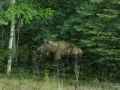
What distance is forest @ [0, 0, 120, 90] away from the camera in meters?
16.4

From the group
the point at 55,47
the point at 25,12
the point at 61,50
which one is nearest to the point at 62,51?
the point at 61,50

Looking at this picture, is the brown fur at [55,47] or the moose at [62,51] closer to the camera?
the moose at [62,51]

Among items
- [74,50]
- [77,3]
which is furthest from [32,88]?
[77,3]

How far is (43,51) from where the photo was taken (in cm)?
1728

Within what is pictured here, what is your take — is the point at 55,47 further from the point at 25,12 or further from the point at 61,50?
the point at 25,12

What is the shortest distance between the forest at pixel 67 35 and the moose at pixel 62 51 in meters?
0.56

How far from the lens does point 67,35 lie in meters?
18.3

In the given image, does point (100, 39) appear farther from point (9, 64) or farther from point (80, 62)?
point (9, 64)

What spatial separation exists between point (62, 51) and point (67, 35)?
4.68 ft

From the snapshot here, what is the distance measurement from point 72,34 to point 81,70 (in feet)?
6.29

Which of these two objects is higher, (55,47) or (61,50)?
(55,47)

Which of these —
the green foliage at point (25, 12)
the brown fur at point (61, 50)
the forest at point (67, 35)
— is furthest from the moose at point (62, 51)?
the green foliage at point (25, 12)

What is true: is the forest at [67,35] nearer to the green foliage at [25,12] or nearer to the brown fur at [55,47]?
the green foliage at [25,12]

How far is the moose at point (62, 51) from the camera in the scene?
54.5 ft
